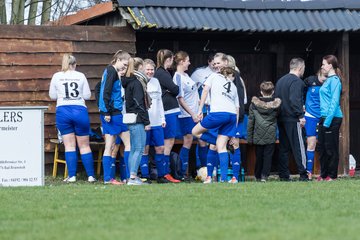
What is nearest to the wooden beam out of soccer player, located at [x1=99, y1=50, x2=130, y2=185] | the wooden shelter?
the wooden shelter

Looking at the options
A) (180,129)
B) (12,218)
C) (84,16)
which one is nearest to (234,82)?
(180,129)

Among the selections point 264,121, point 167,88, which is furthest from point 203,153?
point 167,88

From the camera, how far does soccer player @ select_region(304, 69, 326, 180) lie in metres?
17.4

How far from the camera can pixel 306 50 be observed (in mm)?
19625

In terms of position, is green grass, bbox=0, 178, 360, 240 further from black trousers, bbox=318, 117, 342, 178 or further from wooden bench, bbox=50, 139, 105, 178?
wooden bench, bbox=50, 139, 105, 178

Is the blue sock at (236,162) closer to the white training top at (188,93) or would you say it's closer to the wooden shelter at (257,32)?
the white training top at (188,93)

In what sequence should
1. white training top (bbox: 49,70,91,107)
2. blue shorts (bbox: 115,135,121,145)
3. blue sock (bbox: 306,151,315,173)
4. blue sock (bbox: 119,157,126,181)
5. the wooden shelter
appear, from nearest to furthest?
white training top (bbox: 49,70,91,107), blue shorts (bbox: 115,135,121,145), blue sock (bbox: 119,157,126,181), the wooden shelter, blue sock (bbox: 306,151,315,173)

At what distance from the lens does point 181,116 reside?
1684 centimetres

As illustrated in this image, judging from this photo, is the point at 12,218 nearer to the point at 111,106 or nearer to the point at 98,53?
the point at 111,106

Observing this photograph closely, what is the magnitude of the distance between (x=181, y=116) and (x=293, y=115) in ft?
6.21

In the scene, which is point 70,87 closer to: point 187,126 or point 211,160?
point 187,126

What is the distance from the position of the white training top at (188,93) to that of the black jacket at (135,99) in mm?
1741

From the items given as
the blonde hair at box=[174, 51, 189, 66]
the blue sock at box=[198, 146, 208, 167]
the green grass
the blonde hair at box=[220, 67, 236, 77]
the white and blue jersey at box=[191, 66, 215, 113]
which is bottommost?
the green grass

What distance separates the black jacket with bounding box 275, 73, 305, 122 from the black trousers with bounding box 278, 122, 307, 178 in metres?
0.12
